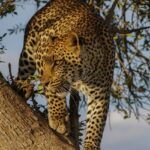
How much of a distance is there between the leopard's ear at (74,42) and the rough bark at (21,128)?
159 centimetres

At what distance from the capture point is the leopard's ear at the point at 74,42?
6.21 m

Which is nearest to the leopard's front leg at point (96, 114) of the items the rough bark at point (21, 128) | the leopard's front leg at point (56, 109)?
the leopard's front leg at point (56, 109)

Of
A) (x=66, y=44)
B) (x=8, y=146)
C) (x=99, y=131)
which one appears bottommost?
(x=99, y=131)

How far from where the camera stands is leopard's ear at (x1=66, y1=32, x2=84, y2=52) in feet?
20.4

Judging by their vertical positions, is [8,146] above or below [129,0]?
below

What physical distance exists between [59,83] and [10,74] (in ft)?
3.77

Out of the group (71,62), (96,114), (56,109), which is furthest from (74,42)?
(96,114)

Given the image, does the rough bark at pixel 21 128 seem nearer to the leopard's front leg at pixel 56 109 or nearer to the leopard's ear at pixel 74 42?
the leopard's front leg at pixel 56 109

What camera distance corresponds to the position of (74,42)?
623 centimetres

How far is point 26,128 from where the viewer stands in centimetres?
457

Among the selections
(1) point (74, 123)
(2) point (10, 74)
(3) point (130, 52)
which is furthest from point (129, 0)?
(2) point (10, 74)

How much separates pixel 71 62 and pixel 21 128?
1875mm

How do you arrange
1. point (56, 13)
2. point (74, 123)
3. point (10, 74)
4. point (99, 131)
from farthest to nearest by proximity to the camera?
point (56, 13)
point (99, 131)
point (74, 123)
point (10, 74)

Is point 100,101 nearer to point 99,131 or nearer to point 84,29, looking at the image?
point 99,131
